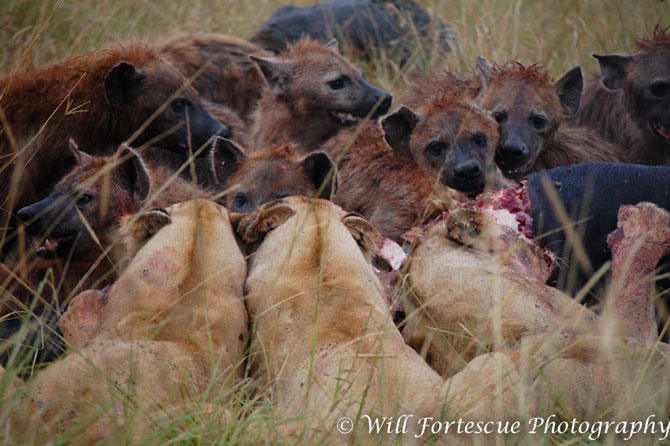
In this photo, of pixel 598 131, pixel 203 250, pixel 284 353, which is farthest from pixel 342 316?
pixel 598 131

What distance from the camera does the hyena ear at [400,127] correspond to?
488 cm

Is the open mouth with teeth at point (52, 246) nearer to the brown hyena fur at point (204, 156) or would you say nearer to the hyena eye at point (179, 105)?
the brown hyena fur at point (204, 156)

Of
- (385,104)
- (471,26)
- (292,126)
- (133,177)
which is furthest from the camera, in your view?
(471,26)

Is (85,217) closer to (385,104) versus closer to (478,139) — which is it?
(478,139)

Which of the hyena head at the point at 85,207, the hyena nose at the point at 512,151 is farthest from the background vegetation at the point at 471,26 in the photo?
the hyena head at the point at 85,207

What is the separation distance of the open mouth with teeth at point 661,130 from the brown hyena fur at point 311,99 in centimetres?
173

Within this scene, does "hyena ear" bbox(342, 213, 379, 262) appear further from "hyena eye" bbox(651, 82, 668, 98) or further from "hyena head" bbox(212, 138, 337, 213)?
"hyena eye" bbox(651, 82, 668, 98)

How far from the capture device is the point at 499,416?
98.7 inches

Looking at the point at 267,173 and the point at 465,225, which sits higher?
the point at 465,225

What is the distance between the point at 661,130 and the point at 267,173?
250 centimetres

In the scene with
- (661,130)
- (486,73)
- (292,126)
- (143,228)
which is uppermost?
(143,228)

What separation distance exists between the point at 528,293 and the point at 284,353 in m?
0.94

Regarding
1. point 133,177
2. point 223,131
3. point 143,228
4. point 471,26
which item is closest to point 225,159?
point 223,131

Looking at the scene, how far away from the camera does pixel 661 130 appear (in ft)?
17.0
